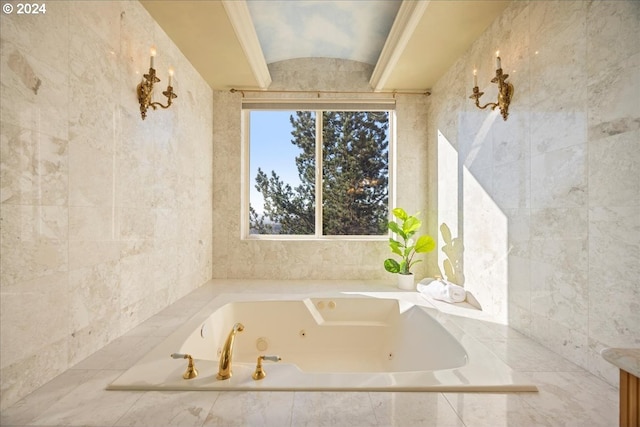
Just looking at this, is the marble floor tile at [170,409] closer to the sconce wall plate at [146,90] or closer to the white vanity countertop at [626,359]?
the white vanity countertop at [626,359]

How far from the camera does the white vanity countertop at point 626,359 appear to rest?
26.5 inches

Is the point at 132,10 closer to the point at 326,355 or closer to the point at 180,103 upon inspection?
the point at 180,103

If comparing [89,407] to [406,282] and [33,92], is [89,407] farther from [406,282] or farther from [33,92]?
[406,282]

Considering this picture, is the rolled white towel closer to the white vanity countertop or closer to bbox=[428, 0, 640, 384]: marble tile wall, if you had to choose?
bbox=[428, 0, 640, 384]: marble tile wall

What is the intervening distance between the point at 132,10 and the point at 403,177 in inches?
98.7

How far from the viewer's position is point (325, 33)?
2.76m

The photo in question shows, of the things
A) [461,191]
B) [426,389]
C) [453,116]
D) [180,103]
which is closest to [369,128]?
[453,116]

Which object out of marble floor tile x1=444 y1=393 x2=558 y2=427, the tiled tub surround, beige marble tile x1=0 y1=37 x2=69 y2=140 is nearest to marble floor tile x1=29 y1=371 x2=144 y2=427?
the tiled tub surround

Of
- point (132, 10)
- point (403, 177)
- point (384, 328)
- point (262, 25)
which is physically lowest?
point (384, 328)

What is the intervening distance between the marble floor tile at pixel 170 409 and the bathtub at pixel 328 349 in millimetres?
37

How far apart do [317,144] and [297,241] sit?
3.46 ft

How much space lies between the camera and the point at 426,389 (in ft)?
3.66

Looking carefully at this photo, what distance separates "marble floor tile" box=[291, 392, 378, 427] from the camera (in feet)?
3.13

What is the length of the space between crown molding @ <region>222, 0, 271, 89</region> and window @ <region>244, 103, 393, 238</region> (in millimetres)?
528
